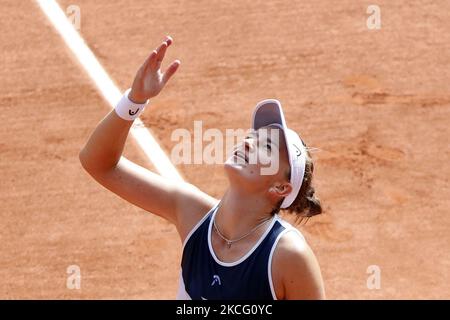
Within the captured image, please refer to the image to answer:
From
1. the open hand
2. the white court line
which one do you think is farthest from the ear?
the white court line

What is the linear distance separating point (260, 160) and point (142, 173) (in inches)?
23.9

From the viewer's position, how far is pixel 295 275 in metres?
3.63

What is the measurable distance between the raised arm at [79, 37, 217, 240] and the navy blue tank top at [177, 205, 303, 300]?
104 mm

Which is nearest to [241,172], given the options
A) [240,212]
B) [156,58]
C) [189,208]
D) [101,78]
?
[240,212]

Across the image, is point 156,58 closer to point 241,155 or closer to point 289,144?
point 241,155

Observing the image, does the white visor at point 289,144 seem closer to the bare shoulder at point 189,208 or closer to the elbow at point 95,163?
the bare shoulder at point 189,208

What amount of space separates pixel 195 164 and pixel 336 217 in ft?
4.74

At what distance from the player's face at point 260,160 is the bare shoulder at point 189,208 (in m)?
0.27

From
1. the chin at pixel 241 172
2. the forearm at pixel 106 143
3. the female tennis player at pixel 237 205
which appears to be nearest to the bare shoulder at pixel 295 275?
the female tennis player at pixel 237 205

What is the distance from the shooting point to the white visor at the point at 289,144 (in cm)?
388

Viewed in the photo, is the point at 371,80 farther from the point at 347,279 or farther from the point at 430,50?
the point at 347,279

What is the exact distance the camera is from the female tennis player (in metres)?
3.65

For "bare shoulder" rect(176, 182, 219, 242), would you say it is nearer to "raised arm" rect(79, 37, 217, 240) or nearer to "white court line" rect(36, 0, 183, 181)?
"raised arm" rect(79, 37, 217, 240)

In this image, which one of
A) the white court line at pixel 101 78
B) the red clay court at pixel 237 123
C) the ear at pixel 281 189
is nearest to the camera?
the ear at pixel 281 189
